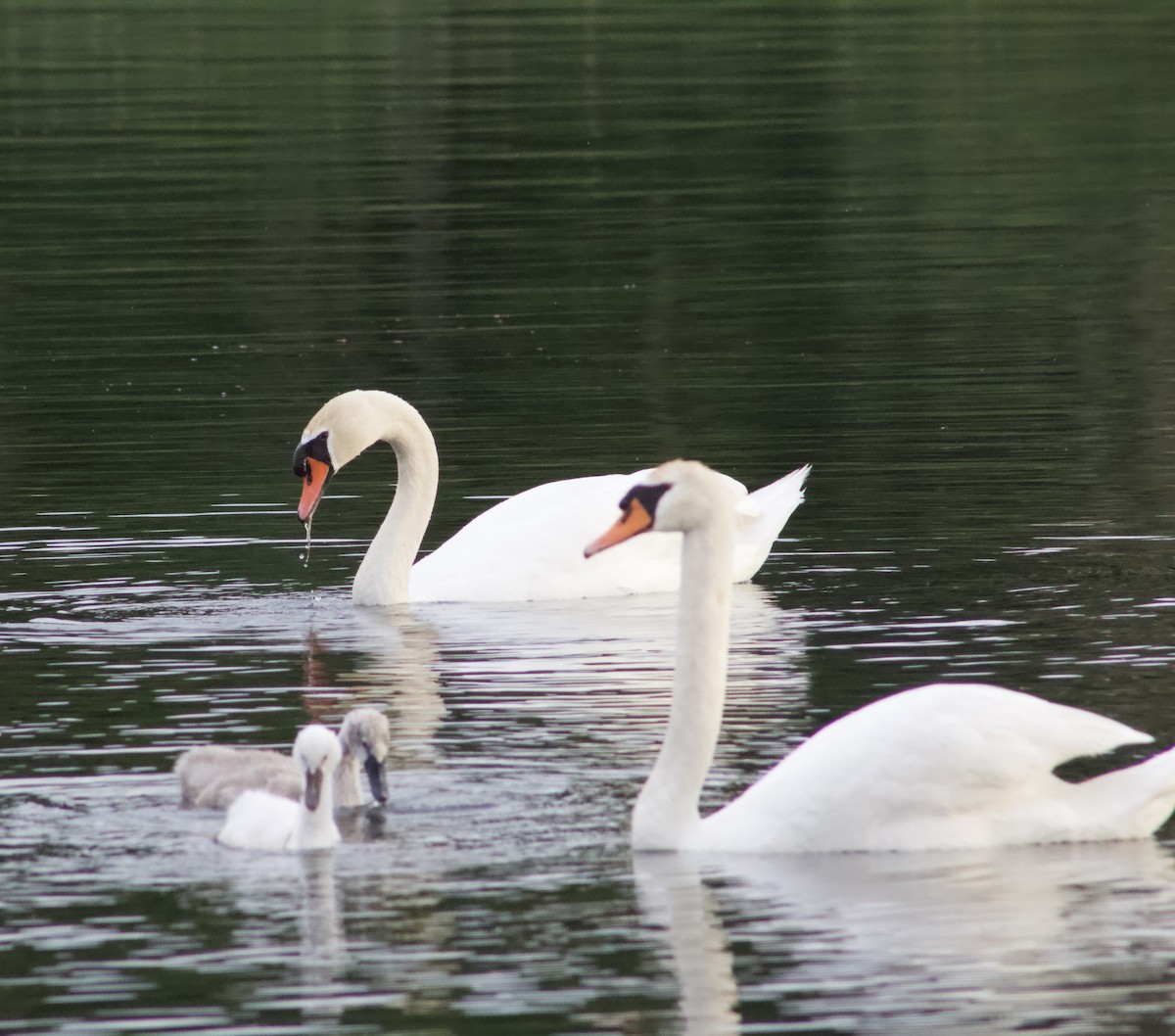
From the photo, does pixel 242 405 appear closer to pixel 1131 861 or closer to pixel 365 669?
pixel 365 669

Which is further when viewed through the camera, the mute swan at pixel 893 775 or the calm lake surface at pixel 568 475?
the mute swan at pixel 893 775

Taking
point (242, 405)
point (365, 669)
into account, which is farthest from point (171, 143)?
point (365, 669)

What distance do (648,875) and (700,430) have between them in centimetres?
1038

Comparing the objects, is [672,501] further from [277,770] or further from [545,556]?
[545,556]

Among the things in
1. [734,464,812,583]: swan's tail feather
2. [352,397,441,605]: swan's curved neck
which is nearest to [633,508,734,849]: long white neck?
[734,464,812,583]: swan's tail feather

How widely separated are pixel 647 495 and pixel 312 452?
6.20 meters

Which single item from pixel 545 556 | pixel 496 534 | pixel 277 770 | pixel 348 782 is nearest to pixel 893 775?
pixel 348 782

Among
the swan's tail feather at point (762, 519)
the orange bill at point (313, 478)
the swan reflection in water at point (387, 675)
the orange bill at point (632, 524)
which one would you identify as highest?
the orange bill at point (632, 524)

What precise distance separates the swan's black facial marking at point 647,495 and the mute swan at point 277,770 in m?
1.25

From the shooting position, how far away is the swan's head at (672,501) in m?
10.4

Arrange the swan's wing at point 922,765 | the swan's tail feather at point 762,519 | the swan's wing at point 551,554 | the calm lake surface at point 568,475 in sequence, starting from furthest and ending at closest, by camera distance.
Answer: the swan's tail feather at point 762,519
the swan's wing at point 551,554
the swan's wing at point 922,765
the calm lake surface at point 568,475

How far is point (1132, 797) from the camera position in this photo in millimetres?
10078

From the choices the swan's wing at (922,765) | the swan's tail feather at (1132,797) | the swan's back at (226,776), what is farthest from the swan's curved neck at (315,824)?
the swan's tail feather at (1132,797)

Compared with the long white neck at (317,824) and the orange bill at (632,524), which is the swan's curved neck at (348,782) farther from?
the orange bill at (632,524)
